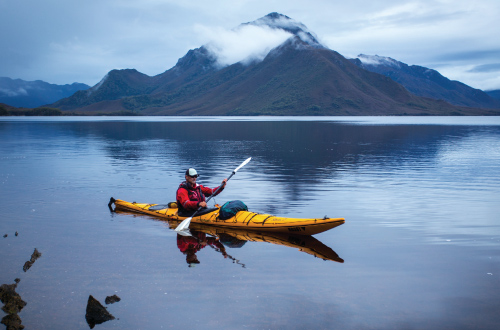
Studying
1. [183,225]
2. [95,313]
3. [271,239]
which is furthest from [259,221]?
[95,313]

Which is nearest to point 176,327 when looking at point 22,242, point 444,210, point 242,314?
point 242,314

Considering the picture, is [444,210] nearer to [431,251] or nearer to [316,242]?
[431,251]

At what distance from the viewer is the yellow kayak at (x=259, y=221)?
13570 mm

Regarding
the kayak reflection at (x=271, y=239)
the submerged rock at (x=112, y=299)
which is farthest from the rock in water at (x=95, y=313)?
the kayak reflection at (x=271, y=239)

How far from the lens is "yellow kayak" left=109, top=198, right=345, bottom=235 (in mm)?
13570

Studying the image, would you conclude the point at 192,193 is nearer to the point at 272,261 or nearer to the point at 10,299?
the point at 272,261

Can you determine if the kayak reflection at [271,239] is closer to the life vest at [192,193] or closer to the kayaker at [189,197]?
the kayaker at [189,197]

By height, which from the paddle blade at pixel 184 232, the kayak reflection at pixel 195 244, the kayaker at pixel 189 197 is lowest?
the kayak reflection at pixel 195 244

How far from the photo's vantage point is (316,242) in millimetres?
14211

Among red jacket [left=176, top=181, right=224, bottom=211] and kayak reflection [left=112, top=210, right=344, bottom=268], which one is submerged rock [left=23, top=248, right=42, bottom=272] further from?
red jacket [left=176, top=181, right=224, bottom=211]

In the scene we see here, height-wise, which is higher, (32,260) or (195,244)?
(32,260)

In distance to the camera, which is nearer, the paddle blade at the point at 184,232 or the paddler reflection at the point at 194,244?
the paddler reflection at the point at 194,244

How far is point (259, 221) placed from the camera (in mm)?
14695

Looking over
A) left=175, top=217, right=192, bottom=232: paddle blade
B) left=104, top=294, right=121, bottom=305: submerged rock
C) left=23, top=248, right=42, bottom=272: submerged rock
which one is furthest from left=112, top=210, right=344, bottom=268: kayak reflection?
left=23, top=248, right=42, bottom=272: submerged rock
